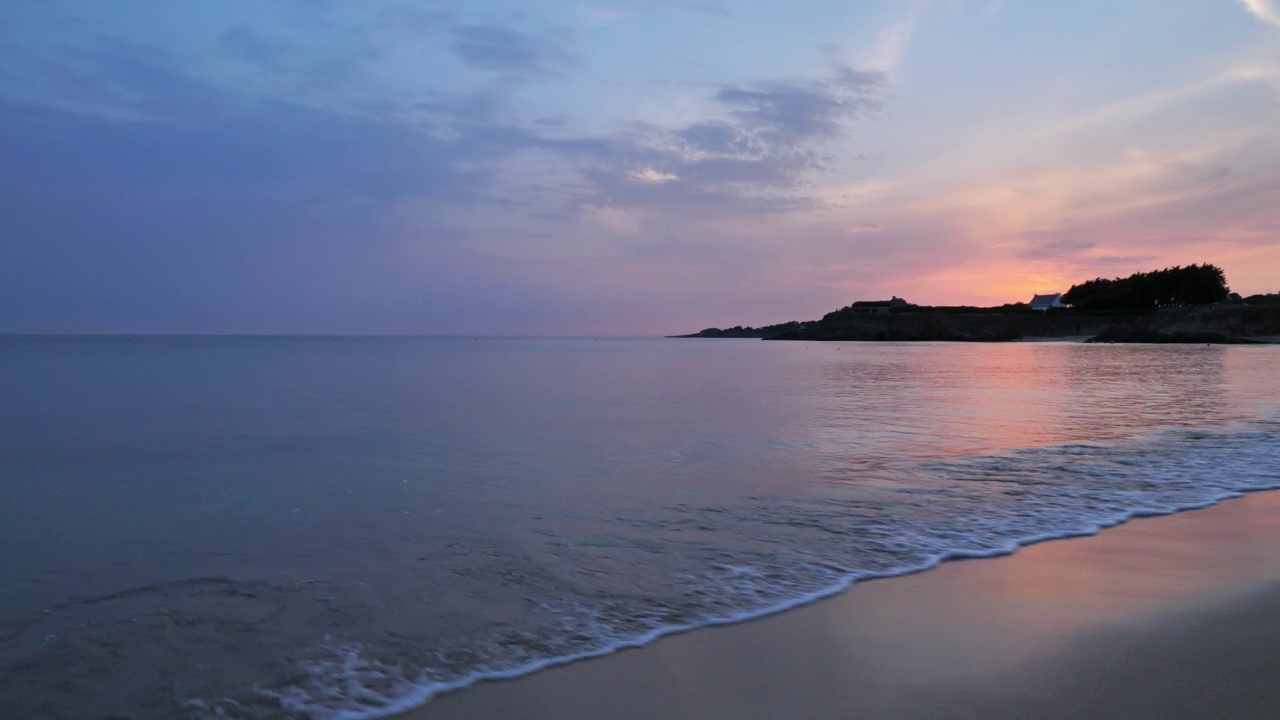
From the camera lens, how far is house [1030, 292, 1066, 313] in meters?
130

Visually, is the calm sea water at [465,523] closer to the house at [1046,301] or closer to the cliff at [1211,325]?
the cliff at [1211,325]

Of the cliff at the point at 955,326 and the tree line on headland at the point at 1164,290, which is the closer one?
the tree line on headland at the point at 1164,290

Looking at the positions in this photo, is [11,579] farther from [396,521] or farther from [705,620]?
[705,620]

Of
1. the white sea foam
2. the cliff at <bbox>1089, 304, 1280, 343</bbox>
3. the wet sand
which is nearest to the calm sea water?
the white sea foam

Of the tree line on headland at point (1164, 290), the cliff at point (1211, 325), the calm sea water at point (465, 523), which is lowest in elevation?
the calm sea water at point (465, 523)

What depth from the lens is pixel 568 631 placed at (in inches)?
172

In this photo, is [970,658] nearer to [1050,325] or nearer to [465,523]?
[465,523]

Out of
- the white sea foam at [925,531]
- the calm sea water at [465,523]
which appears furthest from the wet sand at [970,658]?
the calm sea water at [465,523]

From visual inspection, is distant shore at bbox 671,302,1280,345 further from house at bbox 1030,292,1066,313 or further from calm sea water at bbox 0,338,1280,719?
calm sea water at bbox 0,338,1280,719

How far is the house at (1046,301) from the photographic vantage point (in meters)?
130

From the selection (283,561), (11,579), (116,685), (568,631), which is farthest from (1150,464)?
(11,579)

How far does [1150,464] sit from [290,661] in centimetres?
1047

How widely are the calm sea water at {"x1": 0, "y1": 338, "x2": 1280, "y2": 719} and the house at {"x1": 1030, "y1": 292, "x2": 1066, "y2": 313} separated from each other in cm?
12811

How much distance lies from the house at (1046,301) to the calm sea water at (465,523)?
420 ft
